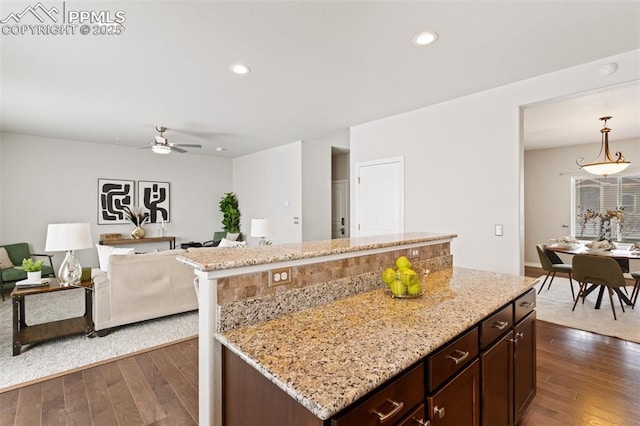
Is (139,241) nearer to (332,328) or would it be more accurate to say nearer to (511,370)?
(332,328)

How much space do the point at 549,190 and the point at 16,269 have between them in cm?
1008

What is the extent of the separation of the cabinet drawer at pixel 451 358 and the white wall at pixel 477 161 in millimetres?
2390

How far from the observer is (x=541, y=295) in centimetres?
465

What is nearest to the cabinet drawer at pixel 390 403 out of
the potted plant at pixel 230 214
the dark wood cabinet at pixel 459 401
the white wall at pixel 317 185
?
the dark wood cabinet at pixel 459 401

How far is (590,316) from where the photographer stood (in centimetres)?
375

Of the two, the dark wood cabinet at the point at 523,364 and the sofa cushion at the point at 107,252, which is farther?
the sofa cushion at the point at 107,252

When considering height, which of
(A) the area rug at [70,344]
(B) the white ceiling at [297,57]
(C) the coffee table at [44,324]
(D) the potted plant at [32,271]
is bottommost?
(A) the area rug at [70,344]

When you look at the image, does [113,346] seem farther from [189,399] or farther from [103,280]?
[189,399]

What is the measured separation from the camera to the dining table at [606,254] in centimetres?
390

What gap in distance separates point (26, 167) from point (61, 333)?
4.37 meters

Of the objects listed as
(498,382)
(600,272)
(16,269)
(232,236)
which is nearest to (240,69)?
(498,382)

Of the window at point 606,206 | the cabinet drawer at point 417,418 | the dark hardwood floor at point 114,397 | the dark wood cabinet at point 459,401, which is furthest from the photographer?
the window at point 606,206

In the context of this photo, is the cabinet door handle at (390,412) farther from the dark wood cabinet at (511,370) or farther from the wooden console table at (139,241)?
the wooden console table at (139,241)

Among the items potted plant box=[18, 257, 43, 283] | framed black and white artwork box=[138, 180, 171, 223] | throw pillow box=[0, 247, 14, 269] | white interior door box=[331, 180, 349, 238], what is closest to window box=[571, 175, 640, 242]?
white interior door box=[331, 180, 349, 238]
